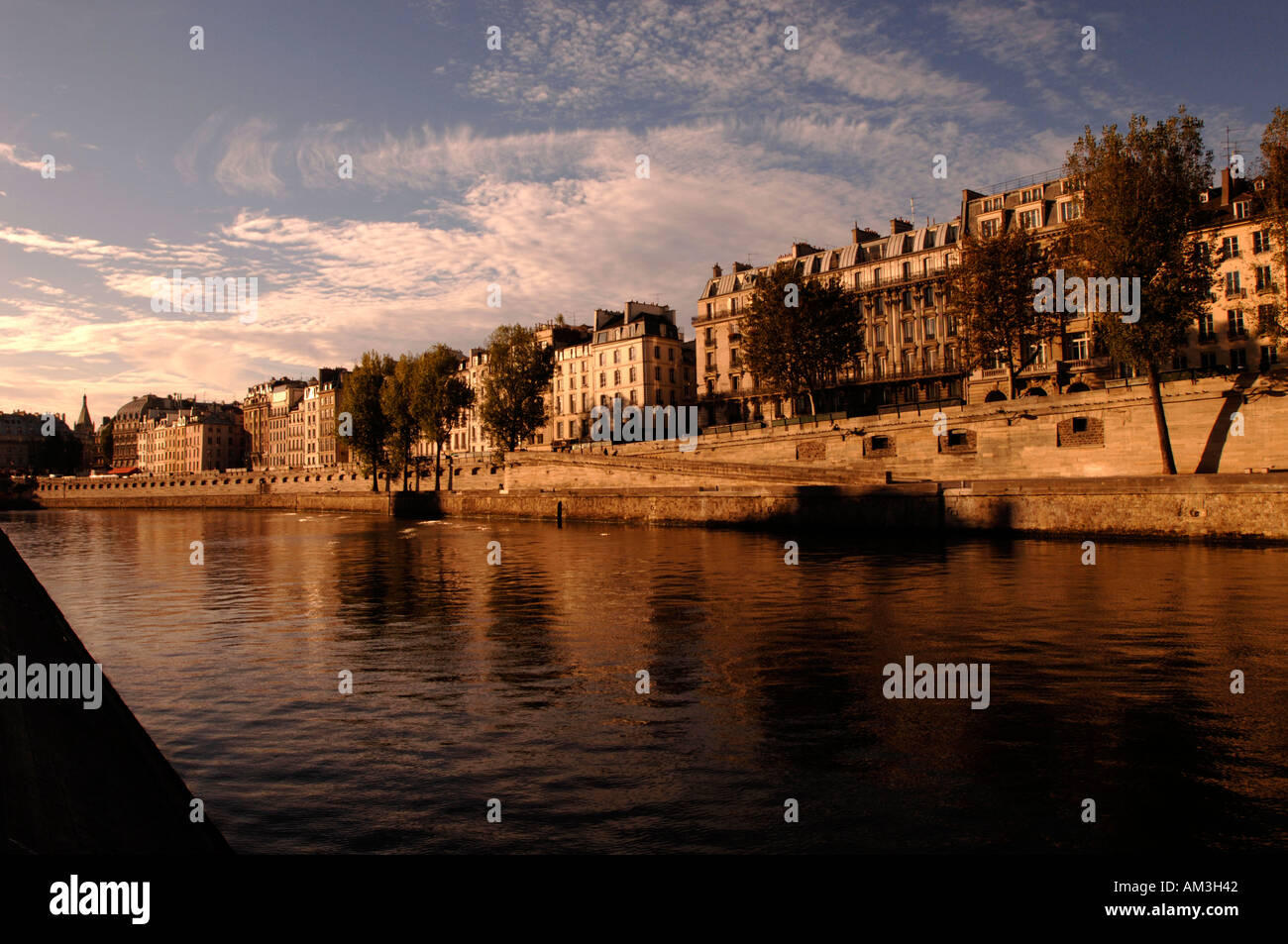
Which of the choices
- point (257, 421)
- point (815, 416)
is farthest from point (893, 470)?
point (257, 421)

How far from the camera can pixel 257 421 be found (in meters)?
183

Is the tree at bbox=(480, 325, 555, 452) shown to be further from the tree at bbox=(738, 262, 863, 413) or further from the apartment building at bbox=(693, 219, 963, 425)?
the tree at bbox=(738, 262, 863, 413)

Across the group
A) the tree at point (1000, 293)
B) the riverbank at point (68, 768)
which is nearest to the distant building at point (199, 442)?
the tree at point (1000, 293)

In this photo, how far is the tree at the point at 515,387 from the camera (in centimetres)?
9281

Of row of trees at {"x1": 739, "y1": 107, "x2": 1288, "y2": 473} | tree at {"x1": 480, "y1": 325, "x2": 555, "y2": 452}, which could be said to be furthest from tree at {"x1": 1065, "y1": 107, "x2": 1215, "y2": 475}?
tree at {"x1": 480, "y1": 325, "x2": 555, "y2": 452}

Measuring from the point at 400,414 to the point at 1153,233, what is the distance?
77954 millimetres

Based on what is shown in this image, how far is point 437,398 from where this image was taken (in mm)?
95188

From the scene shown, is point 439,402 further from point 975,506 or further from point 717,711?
point 717,711

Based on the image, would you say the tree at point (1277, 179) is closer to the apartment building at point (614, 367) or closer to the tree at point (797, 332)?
the tree at point (797, 332)

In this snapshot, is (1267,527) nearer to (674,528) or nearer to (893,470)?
(893,470)

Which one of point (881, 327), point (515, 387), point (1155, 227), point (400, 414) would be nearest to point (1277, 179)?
point (1155, 227)

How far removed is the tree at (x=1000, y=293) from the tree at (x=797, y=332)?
13624 mm

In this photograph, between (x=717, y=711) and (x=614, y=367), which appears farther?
(x=614, y=367)
